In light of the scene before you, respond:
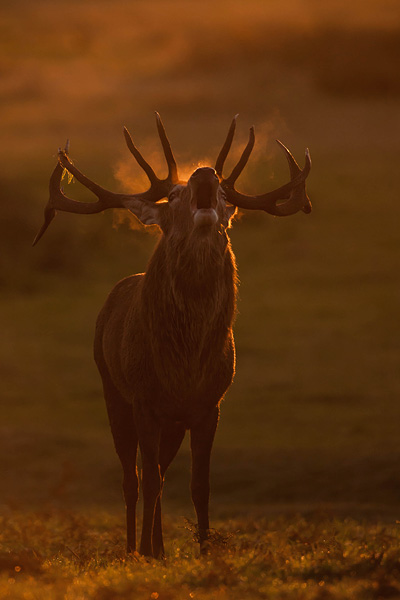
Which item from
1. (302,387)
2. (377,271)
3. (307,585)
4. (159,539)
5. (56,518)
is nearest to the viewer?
(307,585)

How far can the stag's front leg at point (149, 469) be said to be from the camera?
1012 centimetres

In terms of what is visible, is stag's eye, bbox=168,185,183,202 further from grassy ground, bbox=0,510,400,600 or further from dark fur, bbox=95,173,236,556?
grassy ground, bbox=0,510,400,600

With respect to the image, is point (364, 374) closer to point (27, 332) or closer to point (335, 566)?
point (27, 332)

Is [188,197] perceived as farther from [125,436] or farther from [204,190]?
[125,436]

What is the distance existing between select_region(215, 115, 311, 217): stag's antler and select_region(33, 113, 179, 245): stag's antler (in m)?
0.52

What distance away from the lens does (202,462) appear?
10.4 metres

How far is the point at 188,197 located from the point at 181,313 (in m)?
1.08

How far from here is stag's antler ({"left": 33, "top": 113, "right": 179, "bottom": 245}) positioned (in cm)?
1064

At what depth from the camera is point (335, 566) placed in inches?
349

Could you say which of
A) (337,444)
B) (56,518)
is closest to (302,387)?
(337,444)

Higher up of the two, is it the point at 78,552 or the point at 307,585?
the point at 307,585

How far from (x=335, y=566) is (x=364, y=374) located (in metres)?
39.7

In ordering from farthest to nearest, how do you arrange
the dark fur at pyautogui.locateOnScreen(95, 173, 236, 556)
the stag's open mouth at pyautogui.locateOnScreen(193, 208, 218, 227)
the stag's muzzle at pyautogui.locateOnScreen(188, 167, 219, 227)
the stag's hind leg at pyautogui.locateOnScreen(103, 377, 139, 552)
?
the stag's hind leg at pyautogui.locateOnScreen(103, 377, 139, 552) < the dark fur at pyautogui.locateOnScreen(95, 173, 236, 556) < the stag's muzzle at pyautogui.locateOnScreen(188, 167, 219, 227) < the stag's open mouth at pyautogui.locateOnScreen(193, 208, 218, 227)

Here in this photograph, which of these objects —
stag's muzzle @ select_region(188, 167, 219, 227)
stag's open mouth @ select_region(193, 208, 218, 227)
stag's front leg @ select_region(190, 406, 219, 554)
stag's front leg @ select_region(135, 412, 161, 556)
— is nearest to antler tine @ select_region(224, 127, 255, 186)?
stag's muzzle @ select_region(188, 167, 219, 227)
